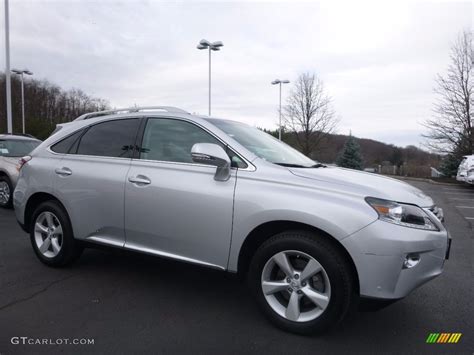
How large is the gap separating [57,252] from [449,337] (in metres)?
3.83

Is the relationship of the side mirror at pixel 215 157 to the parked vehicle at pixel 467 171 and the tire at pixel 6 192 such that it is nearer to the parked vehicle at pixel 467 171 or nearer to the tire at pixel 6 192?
the tire at pixel 6 192

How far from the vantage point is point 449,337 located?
2.82 metres

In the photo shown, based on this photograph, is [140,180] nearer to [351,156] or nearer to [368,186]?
Result: [368,186]

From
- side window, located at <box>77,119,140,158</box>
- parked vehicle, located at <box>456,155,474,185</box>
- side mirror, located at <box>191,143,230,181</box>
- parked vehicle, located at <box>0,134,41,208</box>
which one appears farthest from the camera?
parked vehicle, located at <box>456,155,474,185</box>

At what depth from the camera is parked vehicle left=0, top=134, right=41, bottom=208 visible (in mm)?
7844

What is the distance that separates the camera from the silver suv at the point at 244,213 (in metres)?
2.56

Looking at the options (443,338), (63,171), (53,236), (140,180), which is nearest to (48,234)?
(53,236)

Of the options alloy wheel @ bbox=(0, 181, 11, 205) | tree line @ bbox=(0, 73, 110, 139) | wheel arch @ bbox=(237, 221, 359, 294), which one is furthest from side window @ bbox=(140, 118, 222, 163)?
tree line @ bbox=(0, 73, 110, 139)

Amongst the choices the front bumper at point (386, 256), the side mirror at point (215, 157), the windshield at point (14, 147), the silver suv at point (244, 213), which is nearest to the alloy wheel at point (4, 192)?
the windshield at point (14, 147)

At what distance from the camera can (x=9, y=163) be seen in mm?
7926

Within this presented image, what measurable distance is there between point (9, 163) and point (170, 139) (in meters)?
6.17

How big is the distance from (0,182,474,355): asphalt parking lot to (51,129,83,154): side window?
1.33 meters

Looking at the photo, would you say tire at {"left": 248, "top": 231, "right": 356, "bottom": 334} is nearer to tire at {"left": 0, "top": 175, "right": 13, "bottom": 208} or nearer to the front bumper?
the front bumper

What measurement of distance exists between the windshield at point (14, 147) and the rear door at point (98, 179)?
519cm
